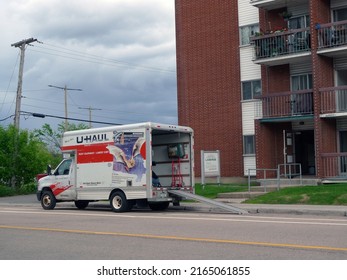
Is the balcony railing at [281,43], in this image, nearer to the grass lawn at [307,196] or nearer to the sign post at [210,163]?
the sign post at [210,163]

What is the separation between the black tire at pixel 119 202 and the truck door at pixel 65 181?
2369 mm

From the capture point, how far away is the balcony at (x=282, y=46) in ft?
90.8

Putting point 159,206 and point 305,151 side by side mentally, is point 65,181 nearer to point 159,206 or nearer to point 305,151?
point 159,206

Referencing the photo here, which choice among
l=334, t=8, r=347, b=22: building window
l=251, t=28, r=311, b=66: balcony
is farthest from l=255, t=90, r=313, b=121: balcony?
l=334, t=8, r=347, b=22: building window

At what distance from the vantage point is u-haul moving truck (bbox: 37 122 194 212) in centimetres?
2012

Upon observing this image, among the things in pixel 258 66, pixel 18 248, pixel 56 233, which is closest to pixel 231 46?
pixel 258 66

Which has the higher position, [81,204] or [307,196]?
[307,196]

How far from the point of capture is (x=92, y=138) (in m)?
21.7

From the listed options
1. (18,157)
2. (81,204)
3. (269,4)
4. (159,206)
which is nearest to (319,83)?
(269,4)

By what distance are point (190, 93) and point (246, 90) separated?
3.56m

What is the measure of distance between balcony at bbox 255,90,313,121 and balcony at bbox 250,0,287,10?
4678 millimetres

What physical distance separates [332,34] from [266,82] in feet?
15.7

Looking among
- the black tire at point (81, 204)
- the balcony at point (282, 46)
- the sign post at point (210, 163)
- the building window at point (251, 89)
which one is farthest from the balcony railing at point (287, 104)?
the black tire at point (81, 204)

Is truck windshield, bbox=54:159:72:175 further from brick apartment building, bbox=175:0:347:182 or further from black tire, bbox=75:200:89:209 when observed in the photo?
brick apartment building, bbox=175:0:347:182
